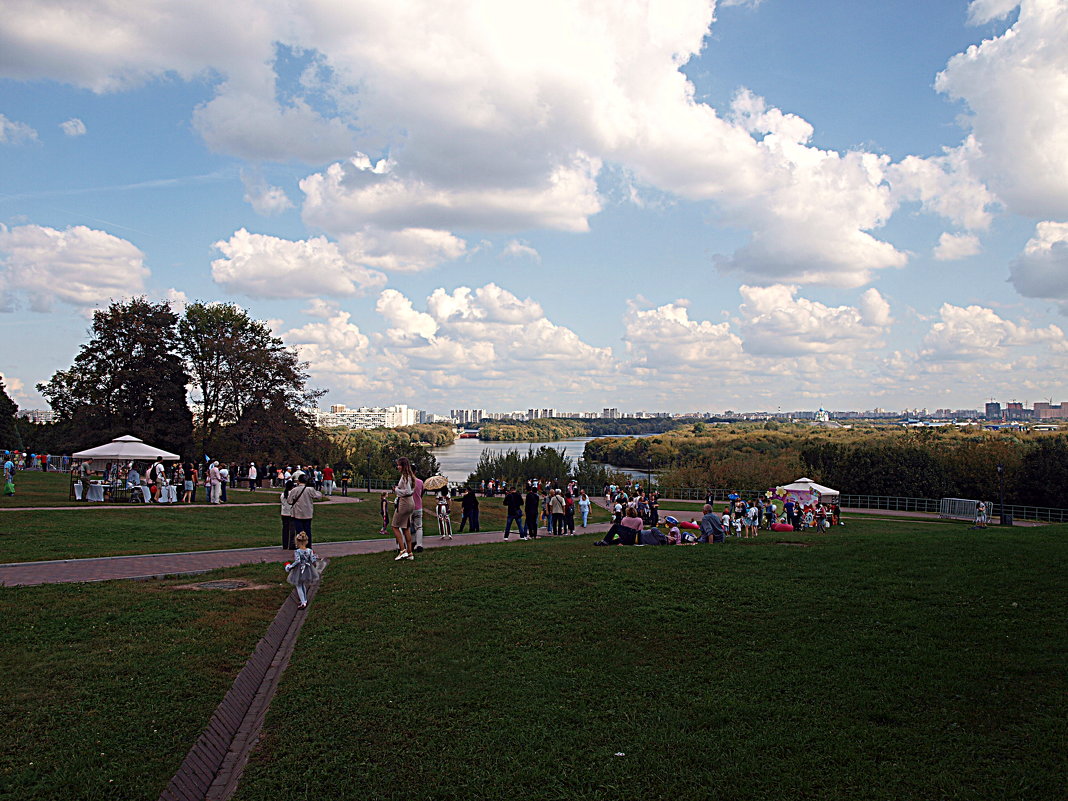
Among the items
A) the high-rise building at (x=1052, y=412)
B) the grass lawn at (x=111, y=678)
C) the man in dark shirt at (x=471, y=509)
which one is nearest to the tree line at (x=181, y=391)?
the man in dark shirt at (x=471, y=509)

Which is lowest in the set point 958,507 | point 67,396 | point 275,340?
point 958,507

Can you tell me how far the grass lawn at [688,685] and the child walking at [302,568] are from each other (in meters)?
0.39

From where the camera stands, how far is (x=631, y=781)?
566 cm

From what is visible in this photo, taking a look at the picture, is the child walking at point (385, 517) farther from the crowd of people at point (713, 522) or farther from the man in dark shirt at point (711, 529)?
the man in dark shirt at point (711, 529)

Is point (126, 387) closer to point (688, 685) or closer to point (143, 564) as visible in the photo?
point (143, 564)

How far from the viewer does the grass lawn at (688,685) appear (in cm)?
566

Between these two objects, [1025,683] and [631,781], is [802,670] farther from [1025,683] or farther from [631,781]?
[631,781]

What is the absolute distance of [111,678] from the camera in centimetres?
722

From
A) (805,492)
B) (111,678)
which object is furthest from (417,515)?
(805,492)

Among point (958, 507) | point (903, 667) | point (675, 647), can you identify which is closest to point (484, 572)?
point (675, 647)

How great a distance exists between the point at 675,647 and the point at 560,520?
44.8 ft

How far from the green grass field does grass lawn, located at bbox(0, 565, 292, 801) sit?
16.2ft

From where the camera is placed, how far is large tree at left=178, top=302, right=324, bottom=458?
1727 inches

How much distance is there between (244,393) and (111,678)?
135 feet
